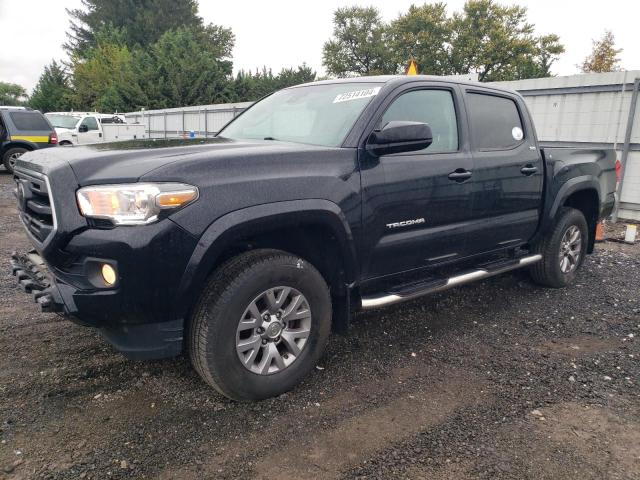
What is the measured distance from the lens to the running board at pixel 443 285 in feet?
10.6

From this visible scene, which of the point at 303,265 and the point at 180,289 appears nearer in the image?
the point at 180,289

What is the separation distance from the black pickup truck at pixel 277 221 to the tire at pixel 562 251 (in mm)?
686

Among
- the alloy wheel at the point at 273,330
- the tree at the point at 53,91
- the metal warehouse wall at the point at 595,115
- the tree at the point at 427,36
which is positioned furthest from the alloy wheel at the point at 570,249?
the tree at the point at 53,91

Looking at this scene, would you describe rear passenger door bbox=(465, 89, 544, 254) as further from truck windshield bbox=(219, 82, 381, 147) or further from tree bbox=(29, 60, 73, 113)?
tree bbox=(29, 60, 73, 113)

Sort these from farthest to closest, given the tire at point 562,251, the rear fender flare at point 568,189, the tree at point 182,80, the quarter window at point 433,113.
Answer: the tree at point 182,80
the tire at point 562,251
the rear fender flare at point 568,189
the quarter window at point 433,113

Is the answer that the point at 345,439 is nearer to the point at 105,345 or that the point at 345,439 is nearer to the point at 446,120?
the point at 105,345

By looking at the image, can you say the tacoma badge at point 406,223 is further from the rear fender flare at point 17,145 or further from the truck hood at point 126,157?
the rear fender flare at point 17,145

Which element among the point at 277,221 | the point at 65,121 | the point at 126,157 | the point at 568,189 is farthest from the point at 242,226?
the point at 65,121

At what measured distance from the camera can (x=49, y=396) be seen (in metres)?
2.86

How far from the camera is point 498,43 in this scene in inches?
1759

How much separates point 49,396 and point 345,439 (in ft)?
5.60

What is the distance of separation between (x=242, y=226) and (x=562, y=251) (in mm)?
3700

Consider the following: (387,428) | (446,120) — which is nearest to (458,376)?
(387,428)

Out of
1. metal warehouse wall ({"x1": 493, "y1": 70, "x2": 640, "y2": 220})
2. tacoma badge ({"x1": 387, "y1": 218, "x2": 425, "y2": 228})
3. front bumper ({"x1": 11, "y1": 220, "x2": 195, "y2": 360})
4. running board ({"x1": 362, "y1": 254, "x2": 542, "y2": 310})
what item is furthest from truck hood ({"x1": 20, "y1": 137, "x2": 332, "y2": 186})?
metal warehouse wall ({"x1": 493, "y1": 70, "x2": 640, "y2": 220})
